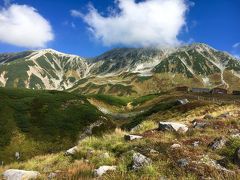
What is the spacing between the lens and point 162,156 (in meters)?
12.0

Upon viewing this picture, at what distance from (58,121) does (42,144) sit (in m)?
12.1

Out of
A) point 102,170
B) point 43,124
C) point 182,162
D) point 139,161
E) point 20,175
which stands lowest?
point 20,175

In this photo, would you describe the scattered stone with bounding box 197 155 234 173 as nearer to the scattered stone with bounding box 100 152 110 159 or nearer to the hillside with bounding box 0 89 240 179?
the hillside with bounding box 0 89 240 179

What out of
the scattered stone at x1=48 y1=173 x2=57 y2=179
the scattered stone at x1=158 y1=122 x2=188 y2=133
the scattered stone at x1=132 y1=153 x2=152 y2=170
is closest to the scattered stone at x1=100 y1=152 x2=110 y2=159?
the scattered stone at x1=132 y1=153 x2=152 y2=170

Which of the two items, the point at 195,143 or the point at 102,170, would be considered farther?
the point at 195,143

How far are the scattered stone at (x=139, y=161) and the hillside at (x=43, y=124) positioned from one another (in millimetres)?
52626

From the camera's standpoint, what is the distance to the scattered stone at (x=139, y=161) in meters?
11.2

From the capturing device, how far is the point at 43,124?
77875 millimetres

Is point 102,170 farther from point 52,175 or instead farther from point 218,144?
point 218,144

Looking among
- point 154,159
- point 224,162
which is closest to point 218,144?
point 224,162

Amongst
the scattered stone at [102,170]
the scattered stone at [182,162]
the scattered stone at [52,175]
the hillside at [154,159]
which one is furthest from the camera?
the scattered stone at [52,175]

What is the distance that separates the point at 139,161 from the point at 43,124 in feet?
227

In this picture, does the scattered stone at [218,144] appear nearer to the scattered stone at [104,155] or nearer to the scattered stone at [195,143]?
the scattered stone at [195,143]

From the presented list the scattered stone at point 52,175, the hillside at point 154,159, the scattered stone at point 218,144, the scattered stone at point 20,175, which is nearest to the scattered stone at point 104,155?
the hillside at point 154,159
